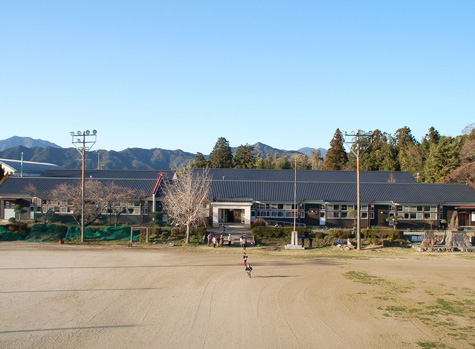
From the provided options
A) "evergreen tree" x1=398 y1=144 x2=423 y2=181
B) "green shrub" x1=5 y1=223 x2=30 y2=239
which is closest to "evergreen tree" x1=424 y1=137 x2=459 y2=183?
"evergreen tree" x1=398 y1=144 x2=423 y2=181

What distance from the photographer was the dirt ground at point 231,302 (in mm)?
13453

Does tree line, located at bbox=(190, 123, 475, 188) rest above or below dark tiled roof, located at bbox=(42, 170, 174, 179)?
above

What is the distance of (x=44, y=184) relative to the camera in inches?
1866

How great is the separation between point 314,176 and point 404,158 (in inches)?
1126

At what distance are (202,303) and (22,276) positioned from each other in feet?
36.5

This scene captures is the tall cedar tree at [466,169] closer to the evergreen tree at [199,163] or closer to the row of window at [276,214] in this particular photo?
the row of window at [276,214]

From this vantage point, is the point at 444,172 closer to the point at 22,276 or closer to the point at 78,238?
the point at 78,238

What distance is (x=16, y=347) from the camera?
1239cm

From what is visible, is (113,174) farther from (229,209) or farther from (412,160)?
(412,160)

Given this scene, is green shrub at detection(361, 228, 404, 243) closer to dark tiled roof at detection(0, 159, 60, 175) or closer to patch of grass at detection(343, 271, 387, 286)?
patch of grass at detection(343, 271, 387, 286)

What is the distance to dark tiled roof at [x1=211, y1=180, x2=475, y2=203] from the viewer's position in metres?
45.1

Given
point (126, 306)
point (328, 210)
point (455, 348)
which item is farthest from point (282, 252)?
point (455, 348)

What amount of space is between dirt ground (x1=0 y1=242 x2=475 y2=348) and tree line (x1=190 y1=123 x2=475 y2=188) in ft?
101

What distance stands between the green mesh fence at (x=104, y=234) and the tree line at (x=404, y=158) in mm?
25560
